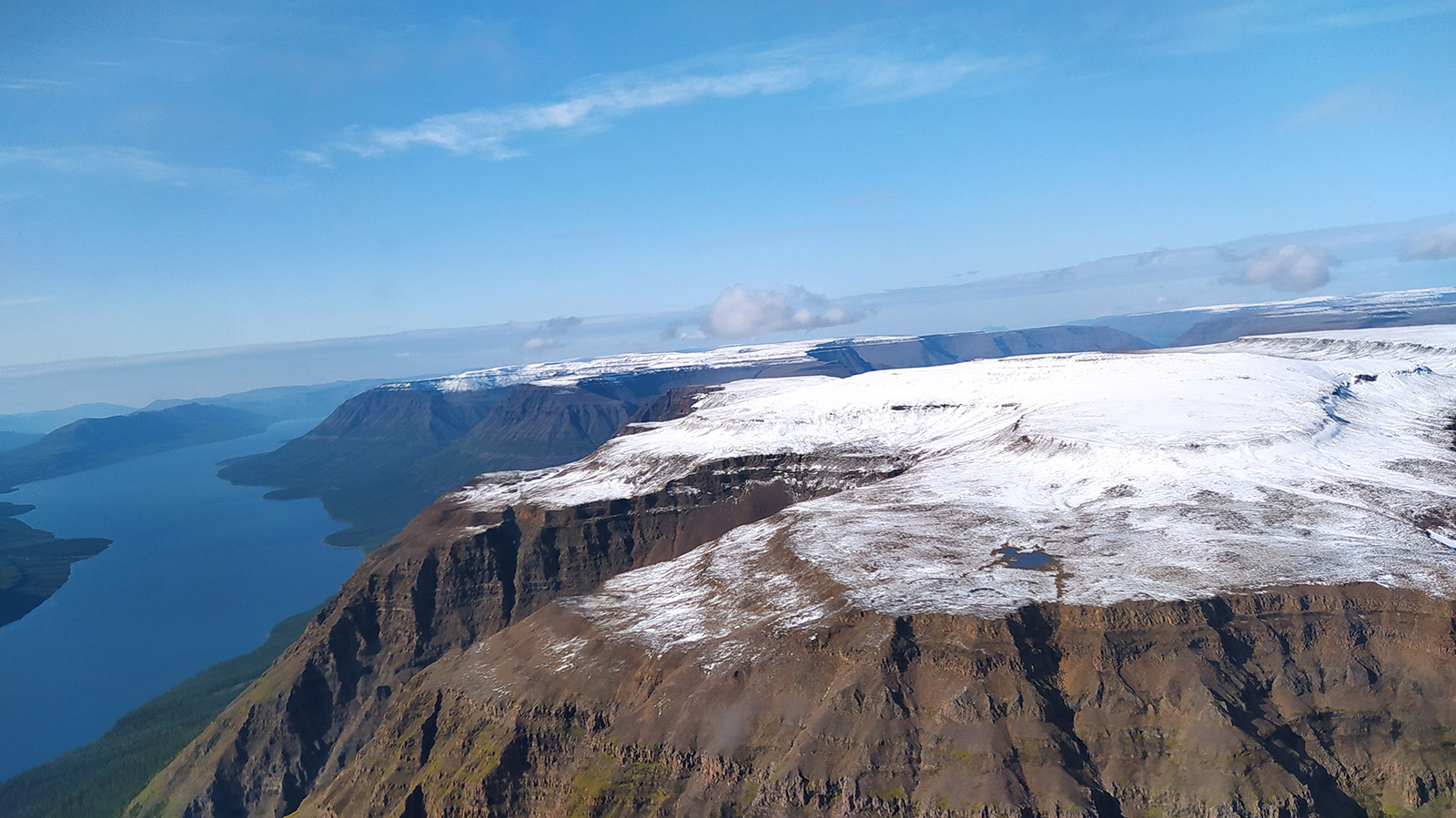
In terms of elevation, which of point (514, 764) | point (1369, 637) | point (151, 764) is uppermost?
point (1369, 637)

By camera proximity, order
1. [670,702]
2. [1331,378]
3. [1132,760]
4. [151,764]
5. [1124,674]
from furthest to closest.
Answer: [1331,378]
[151,764]
[670,702]
[1124,674]
[1132,760]

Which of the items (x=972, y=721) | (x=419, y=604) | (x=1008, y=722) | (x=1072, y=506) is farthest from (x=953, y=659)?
(x=419, y=604)

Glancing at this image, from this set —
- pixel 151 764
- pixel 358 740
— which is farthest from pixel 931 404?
pixel 151 764

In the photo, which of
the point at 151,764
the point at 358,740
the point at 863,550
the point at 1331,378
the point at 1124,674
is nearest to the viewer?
the point at 1124,674

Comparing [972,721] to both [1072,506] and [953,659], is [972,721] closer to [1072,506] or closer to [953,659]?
[953,659]

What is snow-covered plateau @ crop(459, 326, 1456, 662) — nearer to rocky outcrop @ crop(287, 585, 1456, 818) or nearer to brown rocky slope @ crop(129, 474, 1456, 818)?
rocky outcrop @ crop(287, 585, 1456, 818)

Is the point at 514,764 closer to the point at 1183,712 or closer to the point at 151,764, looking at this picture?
the point at 1183,712

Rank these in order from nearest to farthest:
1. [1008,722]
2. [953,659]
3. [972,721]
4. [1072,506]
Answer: [1008,722]
[972,721]
[953,659]
[1072,506]
